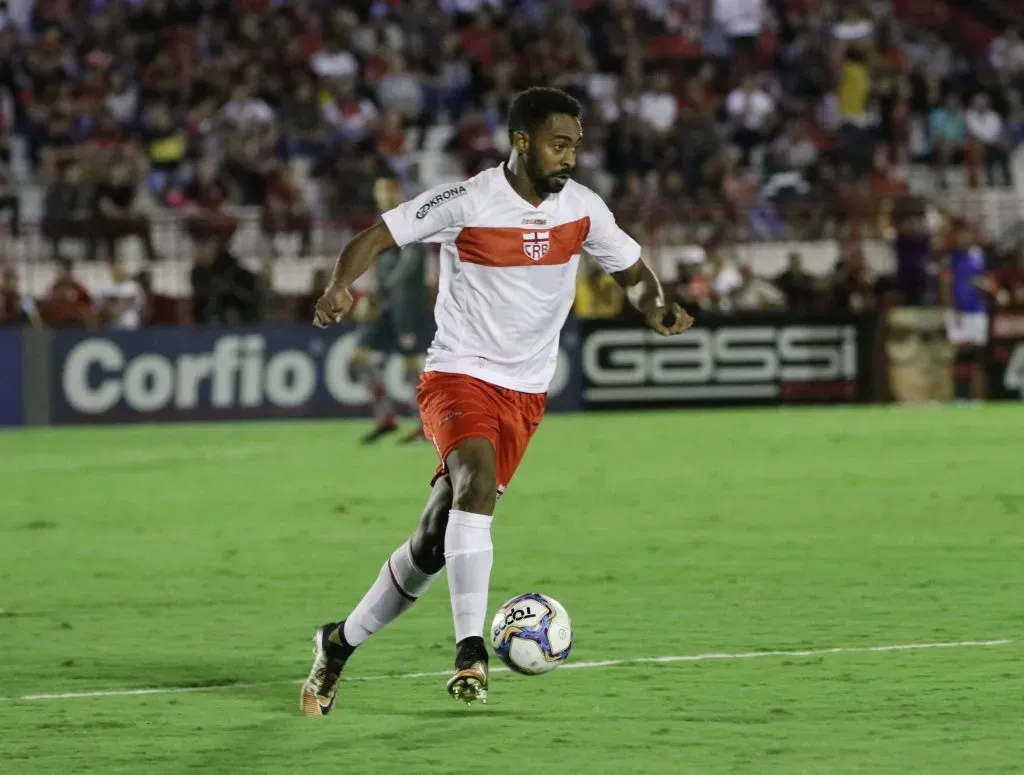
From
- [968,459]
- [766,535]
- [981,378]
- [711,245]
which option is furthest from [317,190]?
[766,535]

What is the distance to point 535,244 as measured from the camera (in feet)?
23.5

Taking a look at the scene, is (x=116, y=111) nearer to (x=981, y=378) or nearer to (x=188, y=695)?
(x=981, y=378)

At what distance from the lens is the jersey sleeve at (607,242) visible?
739 cm

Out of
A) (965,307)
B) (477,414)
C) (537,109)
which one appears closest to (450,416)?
(477,414)

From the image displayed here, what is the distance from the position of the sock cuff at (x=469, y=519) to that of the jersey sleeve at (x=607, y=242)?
4.22 ft

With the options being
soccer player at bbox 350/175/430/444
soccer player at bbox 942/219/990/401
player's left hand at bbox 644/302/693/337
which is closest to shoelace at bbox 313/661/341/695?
player's left hand at bbox 644/302/693/337

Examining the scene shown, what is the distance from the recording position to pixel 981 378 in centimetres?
2481

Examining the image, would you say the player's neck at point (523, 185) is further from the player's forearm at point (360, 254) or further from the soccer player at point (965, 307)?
the soccer player at point (965, 307)

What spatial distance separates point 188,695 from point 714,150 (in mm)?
21152

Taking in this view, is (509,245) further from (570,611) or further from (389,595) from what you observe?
(570,611)

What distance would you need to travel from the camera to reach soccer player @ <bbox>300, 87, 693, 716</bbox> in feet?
22.4

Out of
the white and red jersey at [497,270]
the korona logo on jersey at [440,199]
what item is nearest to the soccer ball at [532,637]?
the white and red jersey at [497,270]

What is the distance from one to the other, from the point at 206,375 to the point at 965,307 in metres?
9.25

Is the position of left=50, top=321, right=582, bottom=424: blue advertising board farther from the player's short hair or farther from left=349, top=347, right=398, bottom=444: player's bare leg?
the player's short hair
